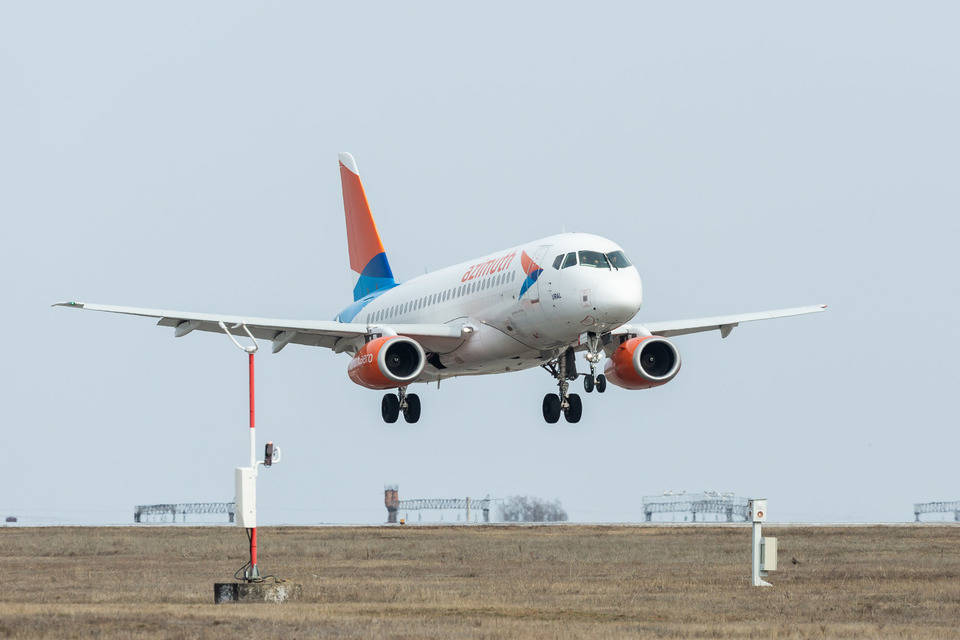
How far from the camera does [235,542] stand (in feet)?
187

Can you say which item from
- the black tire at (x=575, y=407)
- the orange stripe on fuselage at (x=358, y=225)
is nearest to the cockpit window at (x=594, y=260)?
the black tire at (x=575, y=407)

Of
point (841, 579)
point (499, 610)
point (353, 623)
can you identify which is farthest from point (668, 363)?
point (353, 623)

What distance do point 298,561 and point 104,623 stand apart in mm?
19436

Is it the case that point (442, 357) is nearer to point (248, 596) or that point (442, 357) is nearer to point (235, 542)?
point (235, 542)

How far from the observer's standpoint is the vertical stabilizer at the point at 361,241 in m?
67.6

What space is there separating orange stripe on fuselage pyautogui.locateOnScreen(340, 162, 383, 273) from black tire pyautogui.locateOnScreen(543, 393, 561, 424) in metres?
16.4

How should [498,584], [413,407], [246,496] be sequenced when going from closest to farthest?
1. [246,496]
2. [498,584]
3. [413,407]

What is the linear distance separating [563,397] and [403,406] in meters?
7.82

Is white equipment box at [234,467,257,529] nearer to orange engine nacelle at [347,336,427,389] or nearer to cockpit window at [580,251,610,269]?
cockpit window at [580,251,610,269]

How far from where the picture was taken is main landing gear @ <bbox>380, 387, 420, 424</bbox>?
190 ft

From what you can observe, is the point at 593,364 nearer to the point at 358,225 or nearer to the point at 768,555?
the point at 768,555

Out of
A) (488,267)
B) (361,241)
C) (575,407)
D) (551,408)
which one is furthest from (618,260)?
(361,241)

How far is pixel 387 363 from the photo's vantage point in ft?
169

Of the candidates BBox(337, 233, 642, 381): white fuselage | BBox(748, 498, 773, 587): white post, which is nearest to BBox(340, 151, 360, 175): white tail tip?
BBox(337, 233, 642, 381): white fuselage
